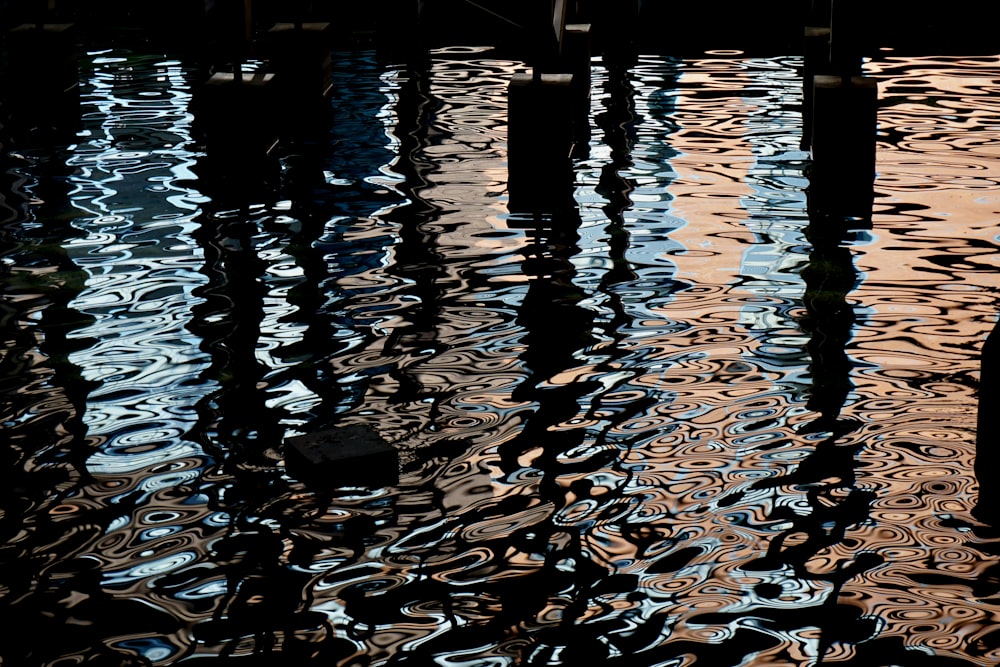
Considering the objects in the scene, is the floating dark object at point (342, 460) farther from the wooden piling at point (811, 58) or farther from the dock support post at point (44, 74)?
the dock support post at point (44, 74)

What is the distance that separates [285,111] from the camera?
13102 mm

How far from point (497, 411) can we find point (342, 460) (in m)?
1.02

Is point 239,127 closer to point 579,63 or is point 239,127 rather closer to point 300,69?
point 300,69

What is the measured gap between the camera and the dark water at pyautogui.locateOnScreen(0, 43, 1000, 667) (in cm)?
445

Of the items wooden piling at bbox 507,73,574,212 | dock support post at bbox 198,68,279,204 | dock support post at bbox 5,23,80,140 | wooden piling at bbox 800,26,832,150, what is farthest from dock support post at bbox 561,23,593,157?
dock support post at bbox 5,23,80,140

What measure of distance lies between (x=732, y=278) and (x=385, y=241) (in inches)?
94.6

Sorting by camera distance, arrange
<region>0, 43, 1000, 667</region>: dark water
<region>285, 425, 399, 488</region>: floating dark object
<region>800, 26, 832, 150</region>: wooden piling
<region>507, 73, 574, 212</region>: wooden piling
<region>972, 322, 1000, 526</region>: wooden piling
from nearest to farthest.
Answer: <region>0, 43, 1000, 667</region>: dark water < <region>972, 322, 1000, 526</region>: wooden piling < <region>285, 425, 399, 488</region>: floating dark object < <region>507, 73, 574, 212</region>: wooden piling < <region>800, 26, 832, 150</region>: wooden piling

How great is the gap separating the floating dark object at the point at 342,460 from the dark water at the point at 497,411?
0.06m

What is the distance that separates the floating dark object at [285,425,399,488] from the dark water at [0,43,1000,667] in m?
0.06

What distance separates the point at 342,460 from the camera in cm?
543

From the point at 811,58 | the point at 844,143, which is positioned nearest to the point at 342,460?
the point at 844,143

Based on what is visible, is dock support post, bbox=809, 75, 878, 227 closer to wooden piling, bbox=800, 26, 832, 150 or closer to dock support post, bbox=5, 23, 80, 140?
wooden piling, bbox=800, 26, 832, 150

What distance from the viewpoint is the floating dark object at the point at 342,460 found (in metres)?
5.44

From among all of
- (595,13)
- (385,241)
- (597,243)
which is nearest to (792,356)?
(597,243)
